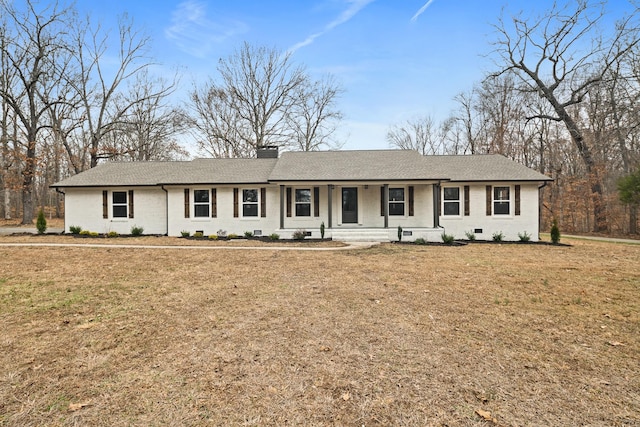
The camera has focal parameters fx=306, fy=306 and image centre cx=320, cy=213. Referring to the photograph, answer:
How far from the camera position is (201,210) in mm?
15867

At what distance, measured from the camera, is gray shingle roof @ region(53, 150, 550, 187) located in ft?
49.9

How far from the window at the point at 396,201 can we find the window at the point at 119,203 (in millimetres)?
14141

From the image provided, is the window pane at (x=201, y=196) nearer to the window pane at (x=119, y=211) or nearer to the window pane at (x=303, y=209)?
the window pane at (x=119, y=211)

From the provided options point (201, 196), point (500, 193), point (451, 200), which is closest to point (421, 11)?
point (451, 200)

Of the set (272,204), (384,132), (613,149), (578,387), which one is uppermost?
(384,132)

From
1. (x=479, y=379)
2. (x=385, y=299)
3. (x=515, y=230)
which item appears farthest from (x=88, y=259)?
(x=515, y=230)

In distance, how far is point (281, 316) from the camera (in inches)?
184

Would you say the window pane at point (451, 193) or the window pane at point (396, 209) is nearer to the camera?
the window pane at point (451, 193)

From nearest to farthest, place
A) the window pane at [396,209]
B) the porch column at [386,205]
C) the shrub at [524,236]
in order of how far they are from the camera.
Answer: the shrub at [524,236] → the porch column at [386,205] → the window pane at [396,209]

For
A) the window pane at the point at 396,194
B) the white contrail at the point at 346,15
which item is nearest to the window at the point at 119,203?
the white contrail at the point at 346,15

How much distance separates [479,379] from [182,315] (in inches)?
159

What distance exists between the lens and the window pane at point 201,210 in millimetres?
15844

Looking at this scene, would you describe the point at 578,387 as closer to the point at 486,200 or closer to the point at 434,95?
the point at 486,200

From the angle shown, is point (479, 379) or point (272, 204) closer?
point (479, 379)
